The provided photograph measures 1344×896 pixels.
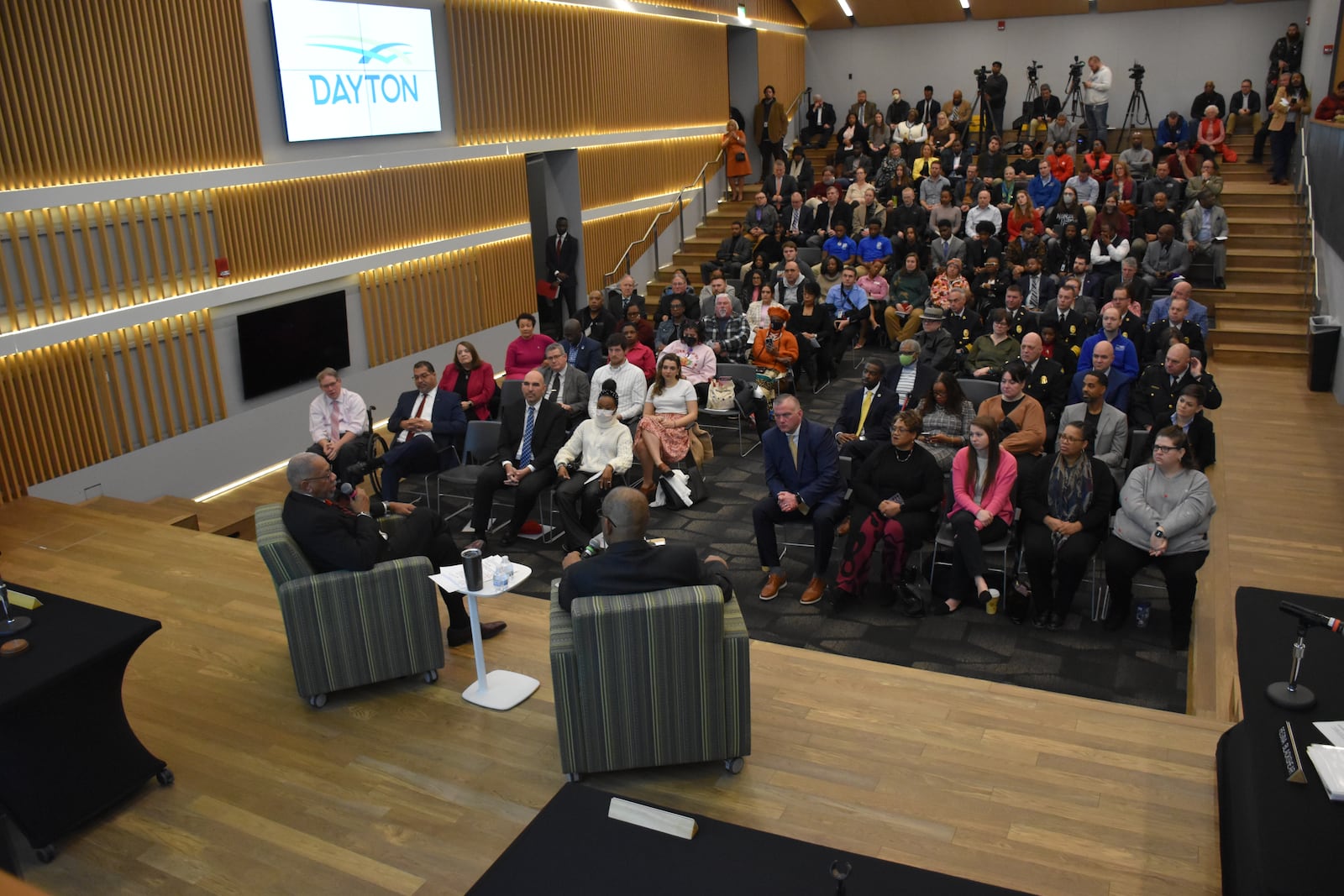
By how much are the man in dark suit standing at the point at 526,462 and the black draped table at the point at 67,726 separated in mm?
3023

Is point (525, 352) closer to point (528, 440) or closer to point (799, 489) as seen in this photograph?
point (528, 440)

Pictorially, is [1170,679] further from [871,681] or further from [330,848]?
[330,848]

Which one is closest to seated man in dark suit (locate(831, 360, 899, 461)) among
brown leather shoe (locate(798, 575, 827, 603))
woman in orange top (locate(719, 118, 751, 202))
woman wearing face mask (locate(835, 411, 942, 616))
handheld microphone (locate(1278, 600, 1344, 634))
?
woman wearing face mask (locate(835, 411, 942, 616))

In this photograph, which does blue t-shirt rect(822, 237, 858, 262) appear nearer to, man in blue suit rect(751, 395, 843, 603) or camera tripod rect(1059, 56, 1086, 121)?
camera tripod rect(1059, 56, 1086, 121)

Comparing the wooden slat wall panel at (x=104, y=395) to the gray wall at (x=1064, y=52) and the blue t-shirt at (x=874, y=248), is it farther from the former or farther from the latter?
the gray wall at (x=1064, y=52)

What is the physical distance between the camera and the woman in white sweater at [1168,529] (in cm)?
497

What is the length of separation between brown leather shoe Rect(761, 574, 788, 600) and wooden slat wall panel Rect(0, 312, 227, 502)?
456cm

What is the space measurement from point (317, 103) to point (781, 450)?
5.20 meters

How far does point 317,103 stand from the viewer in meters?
8.34

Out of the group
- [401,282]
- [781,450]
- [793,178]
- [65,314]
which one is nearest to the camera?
[781,450]

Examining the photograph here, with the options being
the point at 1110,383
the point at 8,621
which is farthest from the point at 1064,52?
the point at 8,621

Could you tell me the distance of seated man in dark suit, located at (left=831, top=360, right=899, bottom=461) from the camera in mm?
6289

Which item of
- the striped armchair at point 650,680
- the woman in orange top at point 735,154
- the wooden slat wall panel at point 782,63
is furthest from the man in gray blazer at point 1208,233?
the striped armchair at point 650,680

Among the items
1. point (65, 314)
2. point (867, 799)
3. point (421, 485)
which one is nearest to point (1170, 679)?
point (867, 799)
